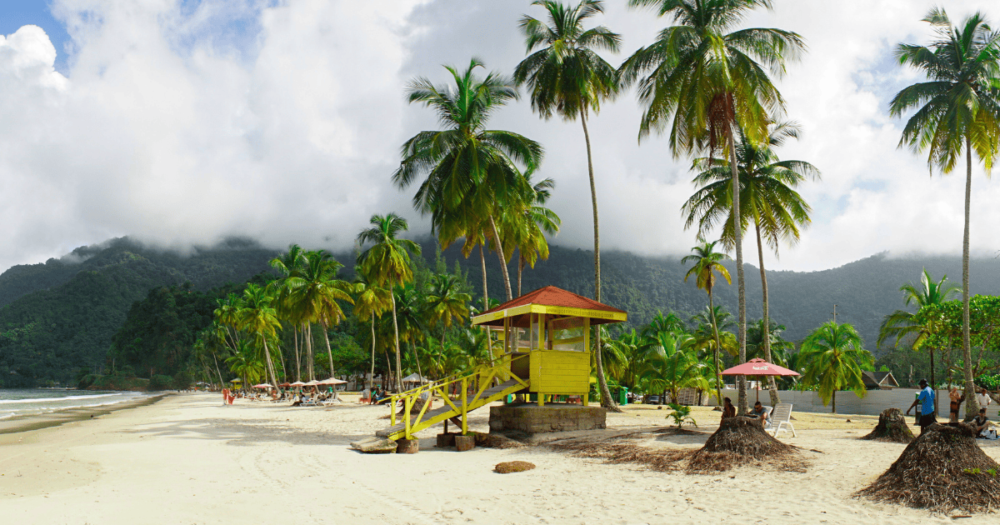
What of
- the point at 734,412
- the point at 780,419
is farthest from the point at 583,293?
the point at 734,412

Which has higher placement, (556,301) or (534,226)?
(534,226)

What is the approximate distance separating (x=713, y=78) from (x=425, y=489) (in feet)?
39.5

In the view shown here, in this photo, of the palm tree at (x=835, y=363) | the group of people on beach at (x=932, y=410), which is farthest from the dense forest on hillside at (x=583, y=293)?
the group of people on beach at (x=932, y=410)

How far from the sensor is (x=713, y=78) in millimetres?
14688

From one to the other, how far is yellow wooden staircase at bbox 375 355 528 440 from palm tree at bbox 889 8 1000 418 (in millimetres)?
12760

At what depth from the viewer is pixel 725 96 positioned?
15.8 m

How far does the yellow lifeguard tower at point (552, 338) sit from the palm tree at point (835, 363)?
58.2 ft

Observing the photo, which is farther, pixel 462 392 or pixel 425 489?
pixel 462 392

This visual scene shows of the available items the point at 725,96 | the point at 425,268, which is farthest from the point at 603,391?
the point at 425,268

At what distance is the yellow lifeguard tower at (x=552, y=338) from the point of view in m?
14.0

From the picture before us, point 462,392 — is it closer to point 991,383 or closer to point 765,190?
point 765,190

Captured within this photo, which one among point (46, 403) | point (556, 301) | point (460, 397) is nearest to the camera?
point (460, 397)

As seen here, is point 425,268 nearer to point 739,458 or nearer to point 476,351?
point 476,351

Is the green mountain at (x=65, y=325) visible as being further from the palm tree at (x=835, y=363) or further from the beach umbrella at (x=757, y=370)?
the beach umbrella at (x=757, y=370)
